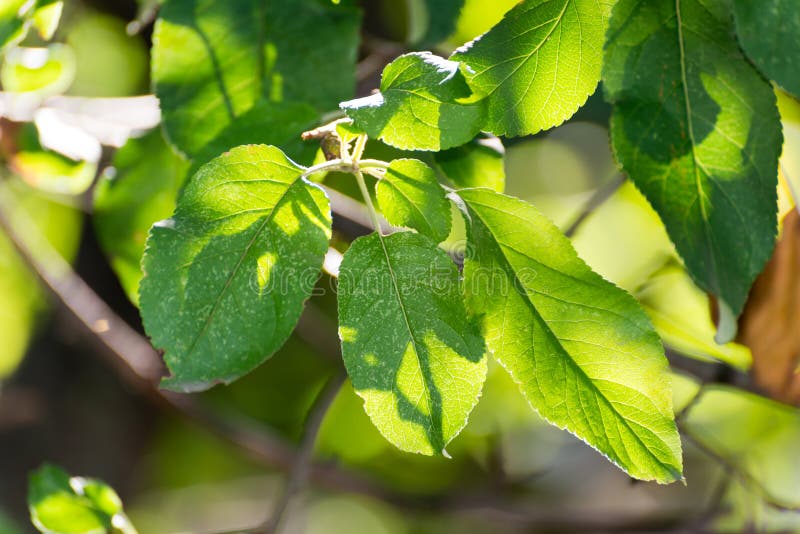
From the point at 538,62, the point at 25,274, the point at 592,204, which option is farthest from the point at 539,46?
the point at 25,274

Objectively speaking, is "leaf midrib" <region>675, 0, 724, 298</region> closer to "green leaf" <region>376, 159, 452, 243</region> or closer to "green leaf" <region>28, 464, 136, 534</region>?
"green leaf" <region>376, 159, 452, 243</region>

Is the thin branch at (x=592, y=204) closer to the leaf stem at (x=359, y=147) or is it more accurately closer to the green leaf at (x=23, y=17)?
the leaf stem at (x=359, y=147)

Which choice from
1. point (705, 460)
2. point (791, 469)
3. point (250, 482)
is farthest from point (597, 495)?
point (250, 482)

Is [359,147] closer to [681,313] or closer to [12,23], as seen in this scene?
[12,23]

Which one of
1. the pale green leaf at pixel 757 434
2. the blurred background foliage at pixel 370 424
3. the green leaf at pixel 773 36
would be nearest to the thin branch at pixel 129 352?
the blurred background foliage at pixel 370 424

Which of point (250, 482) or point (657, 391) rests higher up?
point (657, 391)

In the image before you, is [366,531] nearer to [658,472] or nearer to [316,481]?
[316,481]

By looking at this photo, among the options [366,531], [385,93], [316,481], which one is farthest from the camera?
[366,531]
